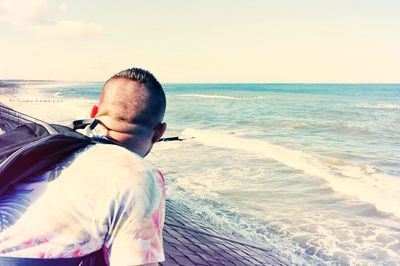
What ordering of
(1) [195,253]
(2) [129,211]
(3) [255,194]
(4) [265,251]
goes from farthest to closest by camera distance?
1. (3) [255,194]
2. (4) [265,251]
3. (1) [195,253]
4. (2) [129,211]

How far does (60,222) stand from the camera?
1.48 m

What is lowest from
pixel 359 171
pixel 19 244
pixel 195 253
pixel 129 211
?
pixel 359 171

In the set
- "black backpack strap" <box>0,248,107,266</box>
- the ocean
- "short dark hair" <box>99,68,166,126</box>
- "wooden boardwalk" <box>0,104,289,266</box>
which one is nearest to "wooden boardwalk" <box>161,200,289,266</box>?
"wooden boardwalk" <box>0,104,289,266</box>

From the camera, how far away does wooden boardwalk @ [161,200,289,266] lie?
4.77 meters

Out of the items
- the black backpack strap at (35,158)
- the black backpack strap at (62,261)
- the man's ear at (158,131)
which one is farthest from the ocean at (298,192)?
the black backpack strap at (35,158)

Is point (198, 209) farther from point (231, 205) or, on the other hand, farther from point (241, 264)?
point (241, 264)

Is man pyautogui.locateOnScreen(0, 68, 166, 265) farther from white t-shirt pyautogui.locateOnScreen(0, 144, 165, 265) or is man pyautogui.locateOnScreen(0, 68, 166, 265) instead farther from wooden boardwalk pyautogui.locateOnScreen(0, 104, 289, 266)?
wooden boardwalk pyautogui.locateOnScreen(0, 104, 289, 266)

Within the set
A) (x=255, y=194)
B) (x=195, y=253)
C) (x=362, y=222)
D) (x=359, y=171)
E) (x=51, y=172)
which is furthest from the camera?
(x=359, y=171)

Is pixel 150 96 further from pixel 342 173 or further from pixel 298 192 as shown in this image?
pixel 342 173

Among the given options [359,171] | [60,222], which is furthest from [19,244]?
[359,171]

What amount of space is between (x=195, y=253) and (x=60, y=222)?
3.63m

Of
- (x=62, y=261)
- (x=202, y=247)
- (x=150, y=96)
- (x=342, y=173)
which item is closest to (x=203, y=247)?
(x=202, y=247)

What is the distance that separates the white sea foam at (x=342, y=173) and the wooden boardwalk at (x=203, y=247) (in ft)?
14.5

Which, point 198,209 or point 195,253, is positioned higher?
point 195,253
